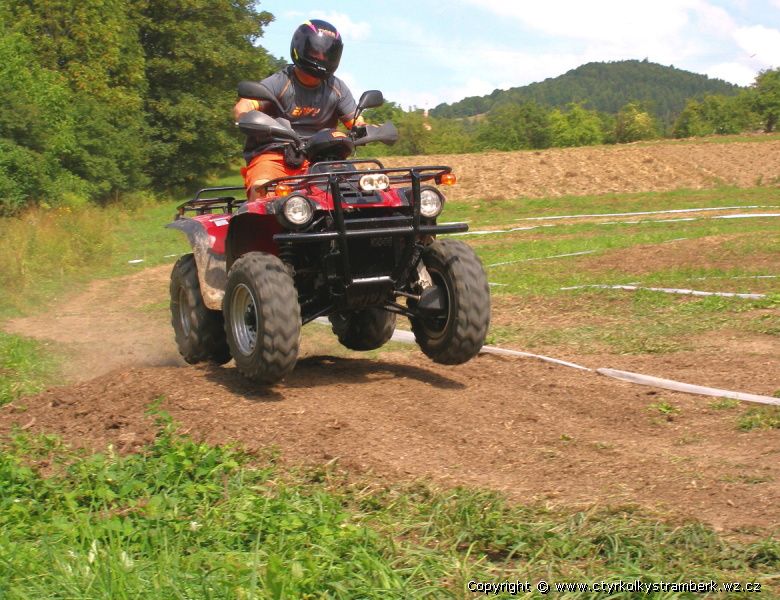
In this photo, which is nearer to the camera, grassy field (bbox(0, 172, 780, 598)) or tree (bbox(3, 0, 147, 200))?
grassy field (bbox(0, 172, 780, 598))

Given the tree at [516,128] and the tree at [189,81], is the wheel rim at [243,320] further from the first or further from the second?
the tree at [516,128]

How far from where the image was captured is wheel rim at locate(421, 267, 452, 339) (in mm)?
6969

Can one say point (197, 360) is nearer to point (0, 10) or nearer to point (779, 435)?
point (779, 435)

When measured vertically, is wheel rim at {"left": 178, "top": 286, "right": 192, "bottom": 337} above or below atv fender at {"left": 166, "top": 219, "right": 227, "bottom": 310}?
below

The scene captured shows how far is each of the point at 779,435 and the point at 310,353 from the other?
4.83 meters

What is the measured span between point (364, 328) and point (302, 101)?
6.59 ft

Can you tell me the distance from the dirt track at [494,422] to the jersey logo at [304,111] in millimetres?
2062

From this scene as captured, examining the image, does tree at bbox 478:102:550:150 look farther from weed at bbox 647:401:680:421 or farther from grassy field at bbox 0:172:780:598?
grassy field at bbox 0:172:780:598

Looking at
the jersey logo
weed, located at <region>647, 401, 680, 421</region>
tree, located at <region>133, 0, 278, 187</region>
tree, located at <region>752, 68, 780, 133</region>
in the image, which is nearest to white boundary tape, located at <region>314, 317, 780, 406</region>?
weed, located at <region>647, 401, 680, 421</region>

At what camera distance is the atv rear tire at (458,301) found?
680cm

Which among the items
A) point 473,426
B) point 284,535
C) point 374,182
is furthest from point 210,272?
point 284,535

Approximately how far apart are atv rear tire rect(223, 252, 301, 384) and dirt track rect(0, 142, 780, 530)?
24 centimetres

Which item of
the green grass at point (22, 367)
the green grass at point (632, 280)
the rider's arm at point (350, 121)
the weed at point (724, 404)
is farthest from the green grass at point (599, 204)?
the weed at point (724, 404)

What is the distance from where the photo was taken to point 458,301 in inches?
268
